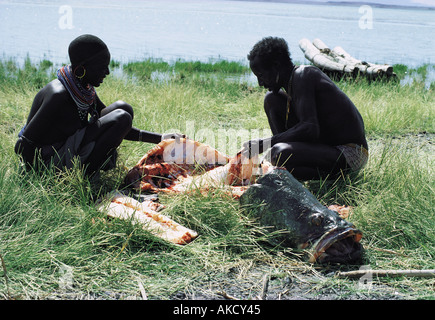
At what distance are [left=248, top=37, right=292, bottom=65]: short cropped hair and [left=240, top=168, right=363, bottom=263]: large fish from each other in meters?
0.92

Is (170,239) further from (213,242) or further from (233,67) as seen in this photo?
(233,67)

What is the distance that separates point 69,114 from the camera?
350cm

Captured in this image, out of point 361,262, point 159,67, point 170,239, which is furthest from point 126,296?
point 159,67

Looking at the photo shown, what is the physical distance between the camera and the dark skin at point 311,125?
137 inches

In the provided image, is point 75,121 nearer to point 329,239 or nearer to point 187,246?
point 187,246

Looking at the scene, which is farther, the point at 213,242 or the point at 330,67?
the point at 330,67

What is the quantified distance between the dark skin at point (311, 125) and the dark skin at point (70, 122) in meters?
1.01

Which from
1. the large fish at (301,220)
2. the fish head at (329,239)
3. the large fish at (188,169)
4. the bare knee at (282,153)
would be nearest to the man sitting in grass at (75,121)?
the large fish at (188,169)

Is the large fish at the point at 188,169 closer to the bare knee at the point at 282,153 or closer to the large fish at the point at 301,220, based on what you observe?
the bare knee at the point at 282,153

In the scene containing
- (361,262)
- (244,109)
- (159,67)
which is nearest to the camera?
(361,262)

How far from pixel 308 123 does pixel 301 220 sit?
92 centimetres
